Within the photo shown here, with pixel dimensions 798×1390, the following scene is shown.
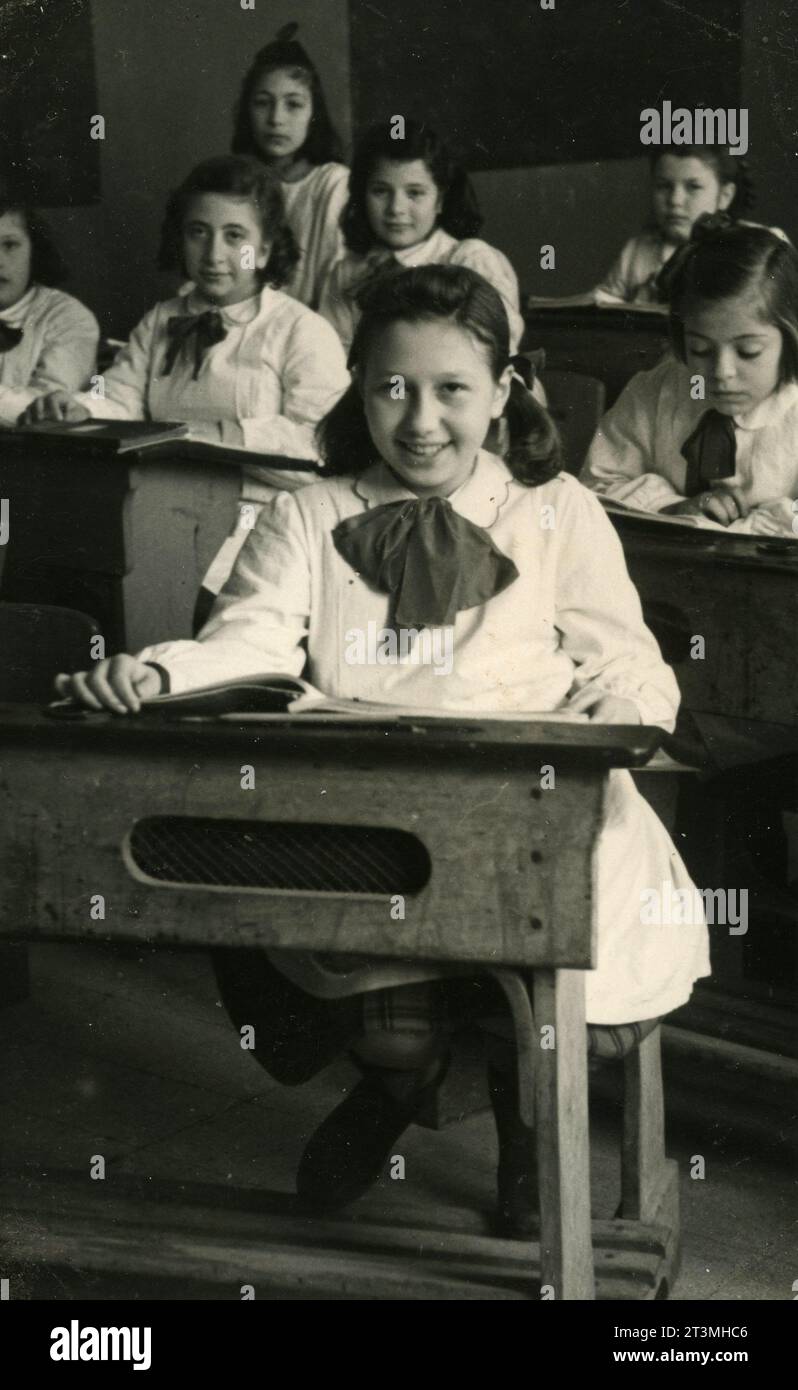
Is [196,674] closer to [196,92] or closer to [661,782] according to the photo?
[661,782]

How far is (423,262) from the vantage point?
442cm

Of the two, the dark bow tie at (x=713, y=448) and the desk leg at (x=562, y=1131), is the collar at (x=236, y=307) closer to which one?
the dark bow tie at (x=713, y=448)

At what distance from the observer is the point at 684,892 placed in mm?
1863

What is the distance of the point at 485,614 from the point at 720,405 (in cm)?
99

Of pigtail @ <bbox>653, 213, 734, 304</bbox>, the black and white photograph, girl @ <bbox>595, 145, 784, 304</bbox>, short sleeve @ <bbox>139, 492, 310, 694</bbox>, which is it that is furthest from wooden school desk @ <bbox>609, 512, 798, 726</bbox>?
girl @ <bbox>595, 145, 784, 304</bbox>

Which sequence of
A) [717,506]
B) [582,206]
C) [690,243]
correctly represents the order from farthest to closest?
[582,206] → [690,243] → [717,506]

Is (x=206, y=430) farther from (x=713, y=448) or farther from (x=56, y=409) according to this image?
(x=713, y=448)

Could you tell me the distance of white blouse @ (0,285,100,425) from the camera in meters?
4.30

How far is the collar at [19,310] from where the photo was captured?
440 cm

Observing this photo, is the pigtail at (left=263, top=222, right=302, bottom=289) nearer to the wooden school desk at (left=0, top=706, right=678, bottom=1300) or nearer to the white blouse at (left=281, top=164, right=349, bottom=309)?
the white blouse at (left=281, top=164, right=349, bottom=309)

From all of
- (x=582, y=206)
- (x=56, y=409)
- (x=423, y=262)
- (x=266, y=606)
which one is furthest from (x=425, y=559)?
(x=582, y=206)

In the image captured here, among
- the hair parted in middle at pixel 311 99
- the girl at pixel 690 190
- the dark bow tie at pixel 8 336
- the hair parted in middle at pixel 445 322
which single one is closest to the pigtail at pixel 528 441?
the hair parted in middle at pixel 445 322

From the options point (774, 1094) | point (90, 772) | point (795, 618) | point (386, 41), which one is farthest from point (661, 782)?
point (386, 41)

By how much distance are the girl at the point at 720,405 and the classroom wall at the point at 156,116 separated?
9.66 feet
